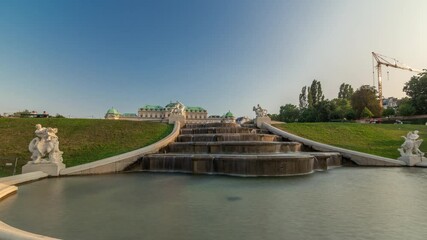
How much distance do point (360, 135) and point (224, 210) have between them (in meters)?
23.3

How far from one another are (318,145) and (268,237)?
1630 centimetres

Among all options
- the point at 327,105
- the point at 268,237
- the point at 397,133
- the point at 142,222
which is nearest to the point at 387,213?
the point at 268,237

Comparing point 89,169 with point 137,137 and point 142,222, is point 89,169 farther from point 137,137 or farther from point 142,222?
point 142,222

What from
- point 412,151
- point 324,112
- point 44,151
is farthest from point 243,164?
point 324,112

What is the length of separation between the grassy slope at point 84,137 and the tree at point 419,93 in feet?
169

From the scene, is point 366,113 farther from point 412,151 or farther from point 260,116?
point 412,151

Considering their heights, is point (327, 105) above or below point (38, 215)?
above

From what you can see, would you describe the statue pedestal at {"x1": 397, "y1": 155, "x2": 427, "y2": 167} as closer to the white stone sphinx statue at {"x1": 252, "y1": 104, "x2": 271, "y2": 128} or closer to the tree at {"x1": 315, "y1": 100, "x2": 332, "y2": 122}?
the white stone sphinx statue at {"x1": 252, "y1": 104, "x2": 271, "y2": 128}

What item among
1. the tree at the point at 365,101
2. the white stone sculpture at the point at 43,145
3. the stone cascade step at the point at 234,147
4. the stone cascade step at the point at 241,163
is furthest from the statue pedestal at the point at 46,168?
the tree at the point at 365,101

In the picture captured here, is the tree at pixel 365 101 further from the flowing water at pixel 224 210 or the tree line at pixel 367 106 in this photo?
the flowing water at pixel 224 210

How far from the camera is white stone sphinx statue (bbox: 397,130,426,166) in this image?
55.9 ft

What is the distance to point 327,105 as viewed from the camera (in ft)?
203

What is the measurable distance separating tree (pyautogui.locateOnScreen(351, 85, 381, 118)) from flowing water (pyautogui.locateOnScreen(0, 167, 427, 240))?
54060mm

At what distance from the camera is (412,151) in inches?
692
